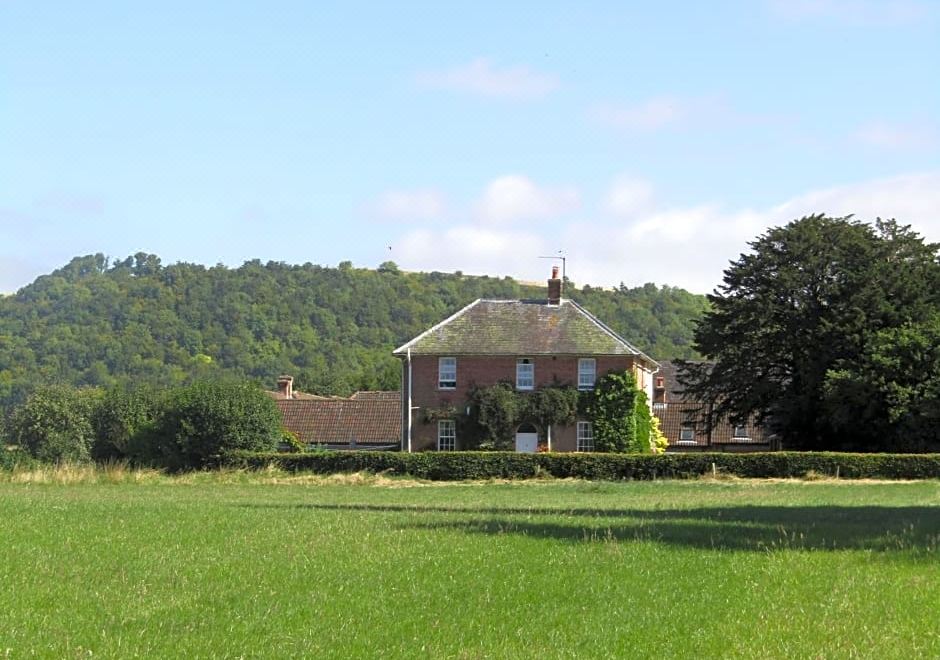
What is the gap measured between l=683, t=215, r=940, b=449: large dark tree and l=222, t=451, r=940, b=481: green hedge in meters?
8.08

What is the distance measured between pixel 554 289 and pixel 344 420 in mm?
22029

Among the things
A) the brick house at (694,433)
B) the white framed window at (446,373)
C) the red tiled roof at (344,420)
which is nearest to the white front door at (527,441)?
the white framed window at (446,373)

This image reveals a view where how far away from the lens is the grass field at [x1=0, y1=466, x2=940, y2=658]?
38.9 ft

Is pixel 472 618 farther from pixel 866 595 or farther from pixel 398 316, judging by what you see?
pixel 398 316

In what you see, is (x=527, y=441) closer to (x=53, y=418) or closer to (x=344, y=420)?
(x=344, y=420)

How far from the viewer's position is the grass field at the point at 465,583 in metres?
11.9

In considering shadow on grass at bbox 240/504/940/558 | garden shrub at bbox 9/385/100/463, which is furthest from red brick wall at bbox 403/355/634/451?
shadow on grass at bbox 240/504/940/558

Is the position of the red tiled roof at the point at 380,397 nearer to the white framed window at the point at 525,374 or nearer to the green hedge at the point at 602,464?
the white framed window at the point at 525,374

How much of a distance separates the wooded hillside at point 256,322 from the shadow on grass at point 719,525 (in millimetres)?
89545

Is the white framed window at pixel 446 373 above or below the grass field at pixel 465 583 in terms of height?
above

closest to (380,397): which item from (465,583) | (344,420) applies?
(344,420)

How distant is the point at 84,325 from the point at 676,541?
439ft

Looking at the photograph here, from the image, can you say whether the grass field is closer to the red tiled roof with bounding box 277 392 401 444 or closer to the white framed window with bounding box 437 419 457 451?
the white framed window with bounding box 437 419 457 451

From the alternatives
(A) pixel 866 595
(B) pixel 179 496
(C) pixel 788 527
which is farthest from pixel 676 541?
(B) pixel 179 496
